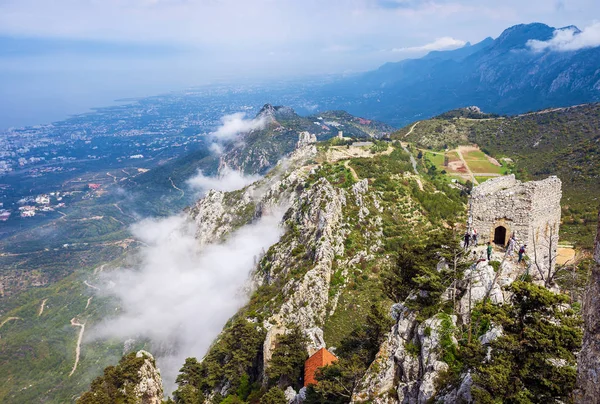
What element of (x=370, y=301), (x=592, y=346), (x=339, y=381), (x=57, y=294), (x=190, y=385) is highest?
(x=592, y=346)

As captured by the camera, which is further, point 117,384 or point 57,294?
point 57,294

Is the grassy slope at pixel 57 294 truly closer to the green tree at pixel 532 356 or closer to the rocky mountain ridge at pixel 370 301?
the rocky mountain ridge at pixel 370 301

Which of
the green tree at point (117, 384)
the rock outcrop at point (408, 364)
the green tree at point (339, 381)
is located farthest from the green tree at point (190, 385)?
the rock outcrop at point (408, 364)

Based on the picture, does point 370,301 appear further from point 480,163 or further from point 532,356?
point 480,163

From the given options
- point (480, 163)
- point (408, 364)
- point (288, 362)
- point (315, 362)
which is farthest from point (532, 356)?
point (480, 163)

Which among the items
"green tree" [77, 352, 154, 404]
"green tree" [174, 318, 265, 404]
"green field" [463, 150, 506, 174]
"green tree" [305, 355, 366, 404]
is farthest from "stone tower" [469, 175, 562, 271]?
"green field" [463, 150, 506, 174]
